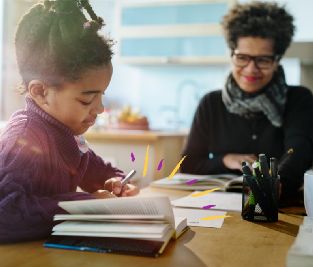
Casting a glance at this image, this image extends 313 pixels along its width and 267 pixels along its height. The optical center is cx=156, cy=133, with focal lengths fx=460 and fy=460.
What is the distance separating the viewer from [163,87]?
3881 millimetres

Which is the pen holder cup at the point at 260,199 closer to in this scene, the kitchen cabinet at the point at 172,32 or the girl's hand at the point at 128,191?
the girl's hand at the point at 128,191

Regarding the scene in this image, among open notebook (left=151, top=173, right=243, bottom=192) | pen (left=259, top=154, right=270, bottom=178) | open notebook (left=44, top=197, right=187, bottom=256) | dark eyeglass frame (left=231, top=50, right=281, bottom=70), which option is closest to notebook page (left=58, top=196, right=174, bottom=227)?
open notebook (left=44, top=197, right=187, bottom=256)

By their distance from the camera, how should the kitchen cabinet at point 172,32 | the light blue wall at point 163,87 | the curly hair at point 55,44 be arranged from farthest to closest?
the light blue wall at point 163,87, the kitchen cabinet at point 172,32, the curly hair at point 55,44

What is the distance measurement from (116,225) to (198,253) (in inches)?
5.2

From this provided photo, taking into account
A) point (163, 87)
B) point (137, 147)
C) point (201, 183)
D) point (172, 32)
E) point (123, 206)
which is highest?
point (172, 32)

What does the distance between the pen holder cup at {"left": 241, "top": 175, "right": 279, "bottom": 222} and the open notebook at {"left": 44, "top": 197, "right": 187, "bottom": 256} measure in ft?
0.81

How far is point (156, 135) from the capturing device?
2883 millimetres

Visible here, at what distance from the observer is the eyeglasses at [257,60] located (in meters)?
1.62

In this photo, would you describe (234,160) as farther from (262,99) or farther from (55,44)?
(55,44)

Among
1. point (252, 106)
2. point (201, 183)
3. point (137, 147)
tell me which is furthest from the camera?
point (137, 147)

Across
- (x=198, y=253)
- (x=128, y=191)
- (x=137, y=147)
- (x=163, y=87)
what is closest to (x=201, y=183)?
(x=128, y=191)

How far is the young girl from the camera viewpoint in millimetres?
729

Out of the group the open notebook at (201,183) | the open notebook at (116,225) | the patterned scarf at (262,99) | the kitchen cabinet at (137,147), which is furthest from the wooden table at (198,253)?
the kitchen cabinet at (137,147)

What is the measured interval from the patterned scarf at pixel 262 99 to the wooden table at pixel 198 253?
85cm
